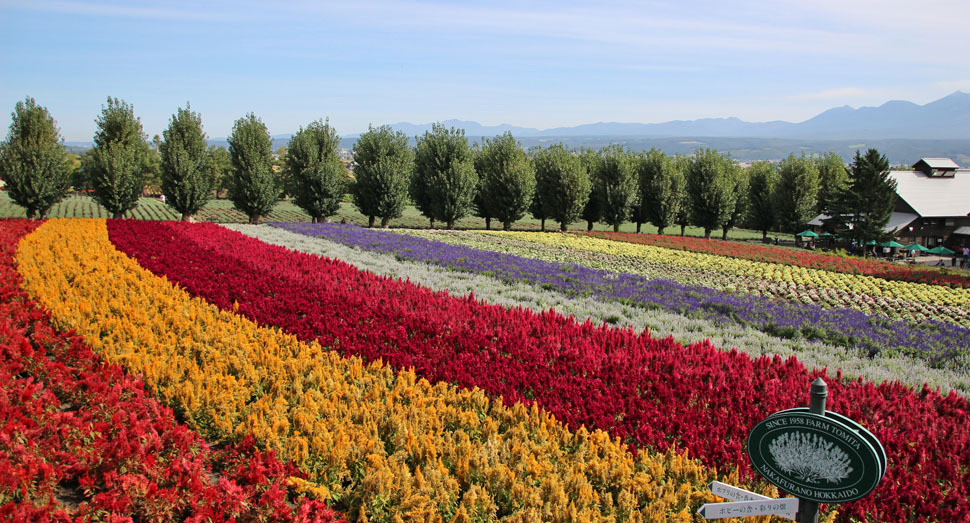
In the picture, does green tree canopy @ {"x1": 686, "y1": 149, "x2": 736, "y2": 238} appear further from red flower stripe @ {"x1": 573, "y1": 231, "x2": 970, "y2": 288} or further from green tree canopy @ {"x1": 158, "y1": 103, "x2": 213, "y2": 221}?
green tree canopy @ {"x1": 158, "y1": 103, "x2": 213, "y2": 221}

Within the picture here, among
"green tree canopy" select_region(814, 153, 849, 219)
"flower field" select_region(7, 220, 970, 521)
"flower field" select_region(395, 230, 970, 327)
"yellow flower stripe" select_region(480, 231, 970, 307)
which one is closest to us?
"flower field" select_region(7, 220, 970, 521)

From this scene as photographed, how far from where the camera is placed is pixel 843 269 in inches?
894

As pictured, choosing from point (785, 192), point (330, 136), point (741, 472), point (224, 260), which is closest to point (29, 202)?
point (330, 136)

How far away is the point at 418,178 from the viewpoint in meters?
48.7

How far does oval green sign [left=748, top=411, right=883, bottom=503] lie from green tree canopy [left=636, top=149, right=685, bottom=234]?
158 feet

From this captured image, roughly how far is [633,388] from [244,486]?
3.99 metres

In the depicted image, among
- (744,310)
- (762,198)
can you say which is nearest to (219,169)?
(762,198)

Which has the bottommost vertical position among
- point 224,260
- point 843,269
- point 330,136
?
point 843,269

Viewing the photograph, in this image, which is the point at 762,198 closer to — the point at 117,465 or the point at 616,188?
the point at 616,188

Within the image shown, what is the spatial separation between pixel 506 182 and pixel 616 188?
954 centimetres

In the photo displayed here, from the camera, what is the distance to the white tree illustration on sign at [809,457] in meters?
2.71

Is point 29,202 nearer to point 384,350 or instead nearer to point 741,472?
point 384,350

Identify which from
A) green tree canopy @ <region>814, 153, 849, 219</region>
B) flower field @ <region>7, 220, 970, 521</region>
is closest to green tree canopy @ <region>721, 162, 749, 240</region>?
green tree canopy @ <region>814, 153, 849, 219</region>

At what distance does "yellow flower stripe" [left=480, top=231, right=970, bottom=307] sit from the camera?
18047 mm
